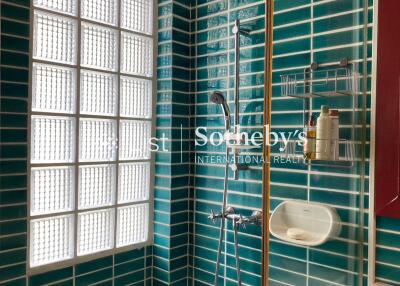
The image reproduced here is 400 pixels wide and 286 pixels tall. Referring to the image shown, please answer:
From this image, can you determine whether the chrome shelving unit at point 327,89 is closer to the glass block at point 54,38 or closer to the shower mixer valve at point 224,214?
the shower mixer valve at point 224,214

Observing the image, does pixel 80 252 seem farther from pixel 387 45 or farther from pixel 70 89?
pixel 387 45

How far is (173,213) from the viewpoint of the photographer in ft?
7.41

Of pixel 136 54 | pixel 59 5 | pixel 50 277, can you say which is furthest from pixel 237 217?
pixel 59 5

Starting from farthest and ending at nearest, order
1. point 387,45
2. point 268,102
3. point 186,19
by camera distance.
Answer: point 186,19 < point 387,45 < point 268,102

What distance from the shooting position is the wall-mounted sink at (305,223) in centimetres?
141

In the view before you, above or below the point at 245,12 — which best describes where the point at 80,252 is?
below

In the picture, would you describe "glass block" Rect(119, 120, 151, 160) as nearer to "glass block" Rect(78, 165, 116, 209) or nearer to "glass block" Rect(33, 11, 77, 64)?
"glass block" Rect(78, 165, 116, 209)

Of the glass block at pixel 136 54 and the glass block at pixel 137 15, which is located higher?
the glass block at pixel 137 15

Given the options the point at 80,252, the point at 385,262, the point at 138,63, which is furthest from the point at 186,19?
the point at 385,262

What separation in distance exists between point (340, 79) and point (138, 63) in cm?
120

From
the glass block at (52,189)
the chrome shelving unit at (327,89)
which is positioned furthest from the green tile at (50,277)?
the chrome shelving unit at (327,89)

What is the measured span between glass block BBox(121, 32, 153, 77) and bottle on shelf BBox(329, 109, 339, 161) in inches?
46.7

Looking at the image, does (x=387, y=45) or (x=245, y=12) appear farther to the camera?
(x=245, y=12)

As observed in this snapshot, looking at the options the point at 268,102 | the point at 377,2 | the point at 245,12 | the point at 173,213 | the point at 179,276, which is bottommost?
the point at 179,276
